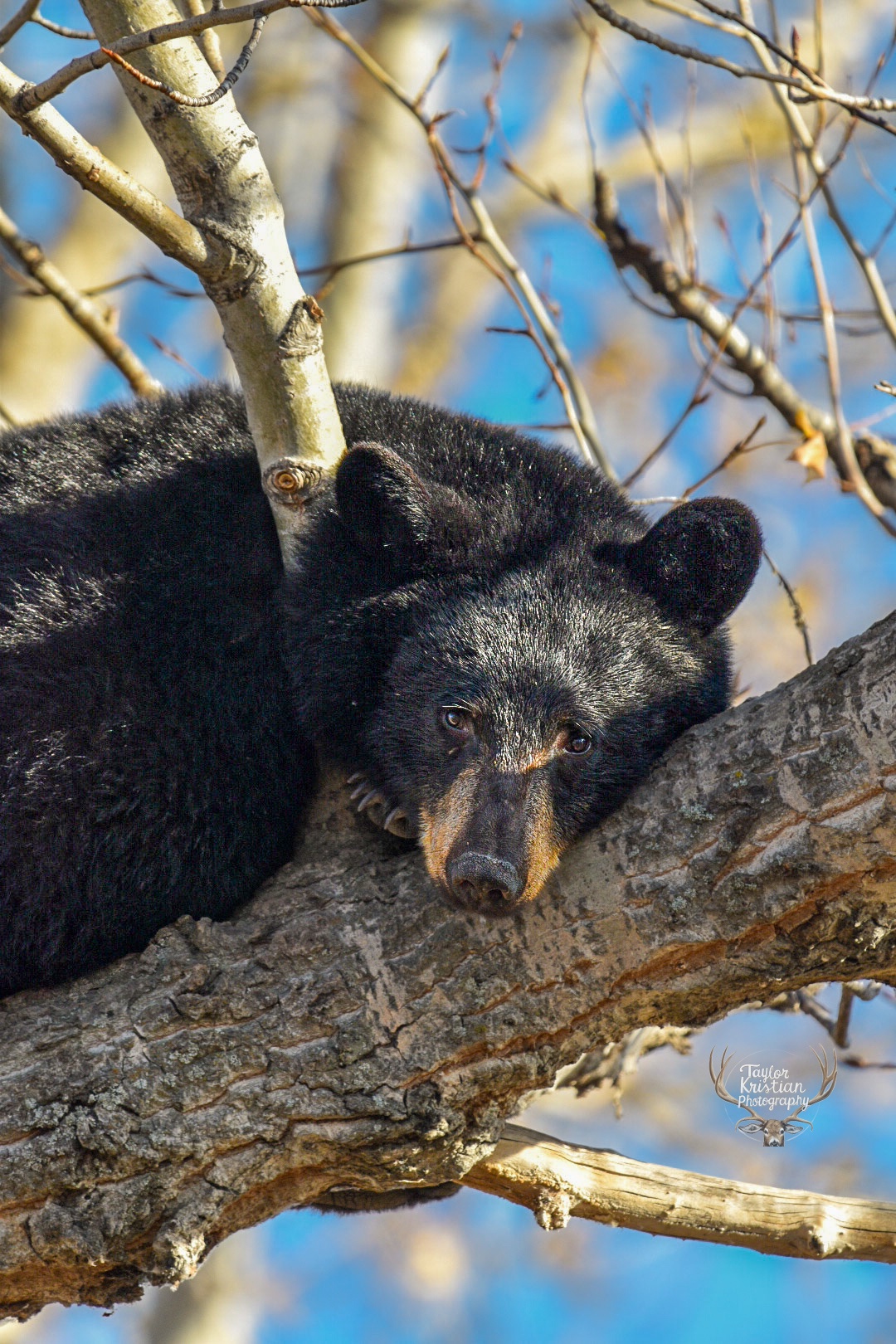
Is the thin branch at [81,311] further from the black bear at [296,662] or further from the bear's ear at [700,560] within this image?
the bear's ear at [700,560]

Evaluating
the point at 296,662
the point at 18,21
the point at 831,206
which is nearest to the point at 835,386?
→ the point at 831,206

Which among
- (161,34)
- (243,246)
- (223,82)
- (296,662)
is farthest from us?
(296,662)

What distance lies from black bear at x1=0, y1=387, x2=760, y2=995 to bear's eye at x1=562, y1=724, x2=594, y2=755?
0.6 inches

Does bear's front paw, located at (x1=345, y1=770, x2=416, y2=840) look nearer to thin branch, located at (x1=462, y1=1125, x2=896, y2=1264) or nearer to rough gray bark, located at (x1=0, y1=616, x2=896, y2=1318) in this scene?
rough gray bark, located at (x1=0, y1=616, x2=896, y2=1318)

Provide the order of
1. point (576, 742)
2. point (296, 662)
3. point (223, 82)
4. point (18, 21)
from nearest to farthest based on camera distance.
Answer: point (223, 82) < point (18, 21) < point (576, 742) < point (296, 662)

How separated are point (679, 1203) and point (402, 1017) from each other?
1187mm

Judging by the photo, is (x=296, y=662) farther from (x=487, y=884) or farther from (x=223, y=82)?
(x=223, y=82)

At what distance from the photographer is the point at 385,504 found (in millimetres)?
3863

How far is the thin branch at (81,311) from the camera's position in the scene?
545 centimetres

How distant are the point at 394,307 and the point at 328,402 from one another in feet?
26.2

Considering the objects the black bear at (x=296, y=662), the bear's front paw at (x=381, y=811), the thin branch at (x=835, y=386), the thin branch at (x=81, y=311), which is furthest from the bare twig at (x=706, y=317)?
the bear's front paw at (x=381, y=811)

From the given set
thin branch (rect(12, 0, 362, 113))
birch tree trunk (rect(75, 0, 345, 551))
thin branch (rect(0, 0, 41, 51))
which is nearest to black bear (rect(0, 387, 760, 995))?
birch tree trunk (rect(75, 0, 345, 551))

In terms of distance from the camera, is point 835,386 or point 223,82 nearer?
point 223,82

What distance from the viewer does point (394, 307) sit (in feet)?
37.7
